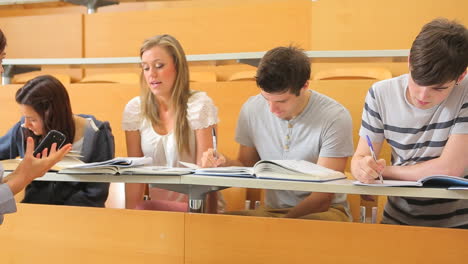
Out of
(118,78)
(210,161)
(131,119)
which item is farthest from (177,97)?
(118,78)

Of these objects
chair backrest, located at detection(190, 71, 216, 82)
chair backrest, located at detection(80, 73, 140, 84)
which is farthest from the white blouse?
chair backrest, located at detection(80, 73, 140, 84)

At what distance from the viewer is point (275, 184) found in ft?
4.76

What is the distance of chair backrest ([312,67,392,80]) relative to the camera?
278cm

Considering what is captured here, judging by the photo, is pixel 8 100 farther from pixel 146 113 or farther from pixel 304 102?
pixel 304 102

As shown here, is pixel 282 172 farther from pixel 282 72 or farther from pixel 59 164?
pixel 59 164

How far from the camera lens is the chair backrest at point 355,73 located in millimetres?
2778

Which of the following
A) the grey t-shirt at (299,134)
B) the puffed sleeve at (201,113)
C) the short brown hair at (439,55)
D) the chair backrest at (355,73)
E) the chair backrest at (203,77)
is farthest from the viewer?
the chair backrest at (203,77)

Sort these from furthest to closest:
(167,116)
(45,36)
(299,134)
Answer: (45,36) < (167,116) < (299,134)

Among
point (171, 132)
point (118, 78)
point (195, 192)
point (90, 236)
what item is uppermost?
point (118, 78)

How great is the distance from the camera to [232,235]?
153 cm

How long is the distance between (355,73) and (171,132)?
1.05 metres

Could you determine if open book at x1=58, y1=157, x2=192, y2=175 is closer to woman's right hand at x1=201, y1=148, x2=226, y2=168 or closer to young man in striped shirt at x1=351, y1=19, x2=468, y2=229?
woman's right hand at x1=201, y1=148, x2=226, y2=168

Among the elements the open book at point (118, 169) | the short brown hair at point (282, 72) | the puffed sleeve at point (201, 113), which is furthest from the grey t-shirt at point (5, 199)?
the puffed sleeve at point (201, 113)

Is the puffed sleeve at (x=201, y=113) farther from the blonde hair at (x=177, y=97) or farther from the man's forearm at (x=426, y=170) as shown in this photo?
the man's forearm at (x=426, y=170)
